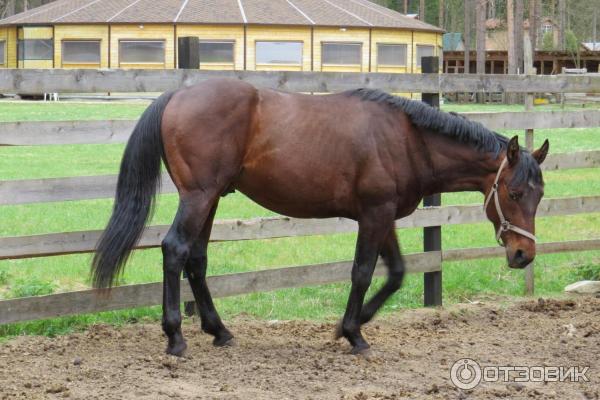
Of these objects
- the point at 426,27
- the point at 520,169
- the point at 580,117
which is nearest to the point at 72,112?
the point at 580,117

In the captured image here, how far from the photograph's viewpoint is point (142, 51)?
3591 centimetres

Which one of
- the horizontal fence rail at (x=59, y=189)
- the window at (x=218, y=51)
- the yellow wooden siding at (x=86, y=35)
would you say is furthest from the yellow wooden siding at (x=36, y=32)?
the horizontal fence rail at (x=59, y=189)

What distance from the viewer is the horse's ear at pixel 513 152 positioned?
17.2ft

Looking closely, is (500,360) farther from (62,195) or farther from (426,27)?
(426,27)

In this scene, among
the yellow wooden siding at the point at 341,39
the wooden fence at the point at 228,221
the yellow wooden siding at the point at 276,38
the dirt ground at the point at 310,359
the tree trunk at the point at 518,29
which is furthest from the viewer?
the tree trunk at the point at 518,29

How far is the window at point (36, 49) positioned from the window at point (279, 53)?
920 cm

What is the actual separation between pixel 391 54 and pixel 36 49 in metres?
15.9

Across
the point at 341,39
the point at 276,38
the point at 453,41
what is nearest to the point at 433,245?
the point at 276,38

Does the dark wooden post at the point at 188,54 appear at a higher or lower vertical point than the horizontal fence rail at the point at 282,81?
higher

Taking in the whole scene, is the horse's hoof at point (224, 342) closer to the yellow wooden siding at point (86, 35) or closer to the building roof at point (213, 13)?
the building roof at point (213, 13)

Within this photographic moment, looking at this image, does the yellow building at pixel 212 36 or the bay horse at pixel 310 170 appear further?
the yellow building at pixel 212 36

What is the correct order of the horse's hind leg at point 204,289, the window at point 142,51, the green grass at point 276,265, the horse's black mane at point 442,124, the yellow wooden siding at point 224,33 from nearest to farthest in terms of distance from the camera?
the horse's hind leg at point 204,289, the horse's black mane at point 442,124, the green grass at point 276,265, the yellow wooden siding at point 224,33, the window at point 142,51

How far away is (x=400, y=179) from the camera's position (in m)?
5.43

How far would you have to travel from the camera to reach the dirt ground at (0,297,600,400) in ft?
14.5
